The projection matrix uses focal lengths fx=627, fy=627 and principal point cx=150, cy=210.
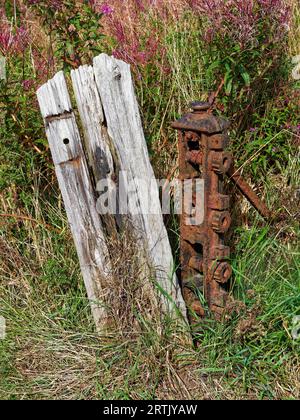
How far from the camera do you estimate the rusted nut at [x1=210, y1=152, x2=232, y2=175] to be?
9.48 feet

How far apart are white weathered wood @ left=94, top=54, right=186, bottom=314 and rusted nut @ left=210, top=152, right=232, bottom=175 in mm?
320

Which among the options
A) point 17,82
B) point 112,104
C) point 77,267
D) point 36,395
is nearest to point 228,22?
point 112,104

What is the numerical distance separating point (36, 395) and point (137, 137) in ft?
4.37

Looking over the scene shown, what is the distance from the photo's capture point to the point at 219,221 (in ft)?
9.76

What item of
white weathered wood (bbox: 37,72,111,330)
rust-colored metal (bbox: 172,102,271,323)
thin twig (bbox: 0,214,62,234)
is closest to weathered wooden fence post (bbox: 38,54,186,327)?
white weathered wood (bbox: 37,72,111,330)

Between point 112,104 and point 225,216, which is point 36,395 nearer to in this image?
point 225,216

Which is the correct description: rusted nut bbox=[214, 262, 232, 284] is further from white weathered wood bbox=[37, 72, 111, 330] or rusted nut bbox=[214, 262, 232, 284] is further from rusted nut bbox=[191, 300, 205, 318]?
white weathered wood bbox=[37, 72, 111, 330]

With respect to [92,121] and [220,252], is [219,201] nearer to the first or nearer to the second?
[220,252]

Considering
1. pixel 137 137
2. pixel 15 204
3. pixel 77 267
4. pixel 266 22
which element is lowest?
pixel 77 267

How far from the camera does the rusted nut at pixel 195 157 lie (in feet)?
9.89

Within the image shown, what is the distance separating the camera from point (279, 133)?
376 cm

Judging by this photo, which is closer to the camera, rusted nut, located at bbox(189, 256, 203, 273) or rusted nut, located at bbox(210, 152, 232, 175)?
rusted nut, located at bbox(210, 152, 232, 175)

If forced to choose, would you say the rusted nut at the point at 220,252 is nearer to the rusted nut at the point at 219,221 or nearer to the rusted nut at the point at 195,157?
the rusted nut at the point at 219,221

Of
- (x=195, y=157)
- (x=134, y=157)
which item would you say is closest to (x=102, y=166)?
(x=134, y=157)
